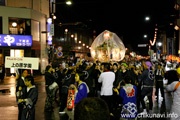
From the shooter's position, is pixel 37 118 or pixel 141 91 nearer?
pixel 37 118

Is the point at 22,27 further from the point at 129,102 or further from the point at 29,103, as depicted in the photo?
the point at 129,102

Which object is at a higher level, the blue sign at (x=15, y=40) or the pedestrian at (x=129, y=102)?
the blue sign at (x=15, y=40)

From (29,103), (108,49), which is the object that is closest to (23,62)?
(29,103)

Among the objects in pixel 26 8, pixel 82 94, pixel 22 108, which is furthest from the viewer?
pixel 26 8

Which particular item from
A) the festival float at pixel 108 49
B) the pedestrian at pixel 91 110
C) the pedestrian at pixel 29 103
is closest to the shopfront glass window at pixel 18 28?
the festival float at pixel 108 49

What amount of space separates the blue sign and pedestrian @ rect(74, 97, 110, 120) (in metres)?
26.9

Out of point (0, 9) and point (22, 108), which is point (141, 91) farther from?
point (0, 9)

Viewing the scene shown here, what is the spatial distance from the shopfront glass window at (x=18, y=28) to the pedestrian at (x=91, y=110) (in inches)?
1109

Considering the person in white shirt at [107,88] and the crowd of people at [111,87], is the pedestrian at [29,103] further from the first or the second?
the person in white shirt at [107,88]

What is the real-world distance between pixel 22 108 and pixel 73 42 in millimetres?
50924

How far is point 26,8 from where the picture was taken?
29328mm

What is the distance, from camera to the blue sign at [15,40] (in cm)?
2744

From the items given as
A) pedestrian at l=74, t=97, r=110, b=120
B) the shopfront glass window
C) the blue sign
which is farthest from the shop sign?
the shopfront glass window

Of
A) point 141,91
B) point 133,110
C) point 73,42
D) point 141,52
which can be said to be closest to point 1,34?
point 141,91
